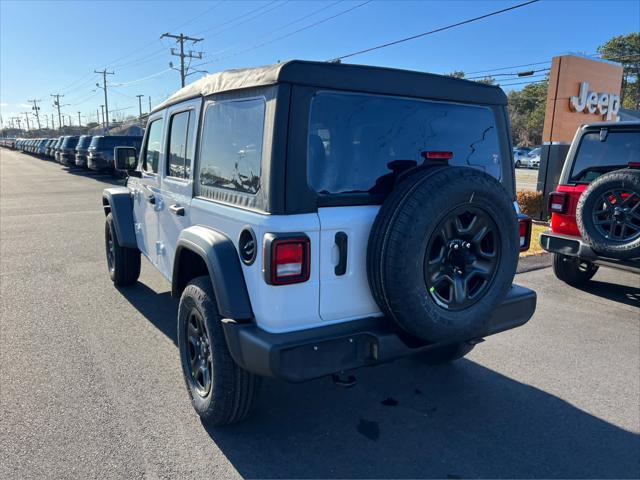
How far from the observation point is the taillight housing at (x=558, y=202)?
5.43 meters

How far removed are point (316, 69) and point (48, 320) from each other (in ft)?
12.6

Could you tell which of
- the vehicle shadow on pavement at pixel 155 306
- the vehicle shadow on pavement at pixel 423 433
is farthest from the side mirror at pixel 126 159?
the vehicle shadow on pavement at pixel 423 433

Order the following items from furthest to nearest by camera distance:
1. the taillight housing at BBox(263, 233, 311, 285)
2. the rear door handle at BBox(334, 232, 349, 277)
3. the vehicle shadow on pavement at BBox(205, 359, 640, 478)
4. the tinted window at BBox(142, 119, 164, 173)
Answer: the tinted window at BBox(142, 119, 164, 173), the vehicle shadow on pavement at BBox(205, 359, 640, 478), the rear door handle at BBox(334, 232, 349, 277), the taillight housing at BBox(263, 233, 311, 285)

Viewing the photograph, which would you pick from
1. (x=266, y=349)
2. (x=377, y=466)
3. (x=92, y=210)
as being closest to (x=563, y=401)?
(x=377, y=466)

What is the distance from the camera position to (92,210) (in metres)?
12.1

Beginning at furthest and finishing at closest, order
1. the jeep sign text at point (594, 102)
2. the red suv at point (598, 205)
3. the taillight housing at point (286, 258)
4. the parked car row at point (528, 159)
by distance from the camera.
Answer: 1. the parked car row at point (528, 159)
2. the jeep sign text at point (594, 102)
3. the red suv at point (598, 205)
4. the taillight housing at point (286, 258)

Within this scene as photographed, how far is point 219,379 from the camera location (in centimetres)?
271

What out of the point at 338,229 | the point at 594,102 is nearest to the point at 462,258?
the point at 338,229

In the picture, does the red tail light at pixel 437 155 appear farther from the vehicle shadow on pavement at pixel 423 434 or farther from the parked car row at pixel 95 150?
the parked car row at pixel 95 150

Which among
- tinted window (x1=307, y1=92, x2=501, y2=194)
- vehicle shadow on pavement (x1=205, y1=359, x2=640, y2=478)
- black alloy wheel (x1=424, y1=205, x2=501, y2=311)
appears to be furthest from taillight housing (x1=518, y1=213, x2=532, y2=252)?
vehicle shadow on pavement (x1=205, y1=359, x2=640, y2=478)

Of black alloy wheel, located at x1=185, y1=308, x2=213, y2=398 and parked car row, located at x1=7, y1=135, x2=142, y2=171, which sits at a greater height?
parked car row, located at x1=7, y1=135, x2=142, y2=171

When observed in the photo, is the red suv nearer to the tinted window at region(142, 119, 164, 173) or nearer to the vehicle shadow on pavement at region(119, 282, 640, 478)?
the vehicle shadow on pavement at region(119, 282, 640, 478)

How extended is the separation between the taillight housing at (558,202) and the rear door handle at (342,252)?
13.0 ft

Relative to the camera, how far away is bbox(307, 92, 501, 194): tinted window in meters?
2.46
